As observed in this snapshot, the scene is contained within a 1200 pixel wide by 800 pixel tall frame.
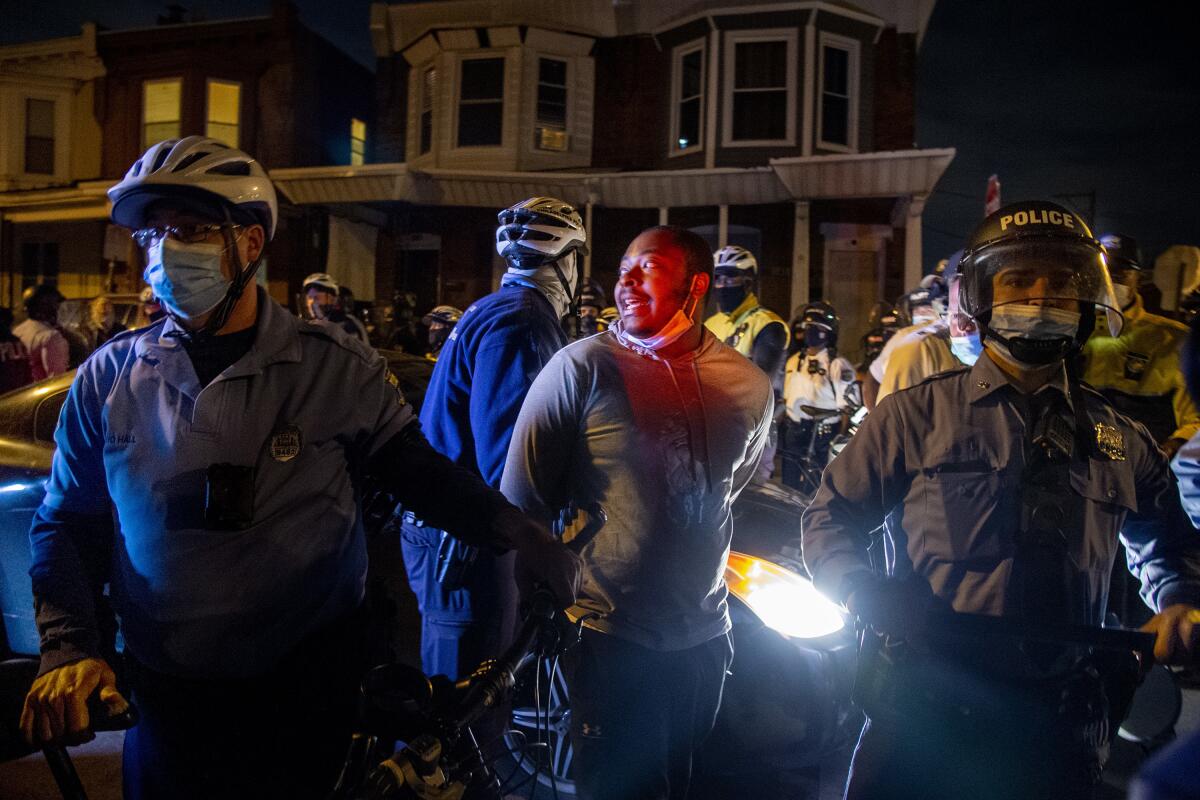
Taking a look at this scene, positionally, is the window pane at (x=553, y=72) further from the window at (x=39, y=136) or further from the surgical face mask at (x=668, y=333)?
the surgical face mask at (x=668, y=333)

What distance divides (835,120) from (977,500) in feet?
52.8

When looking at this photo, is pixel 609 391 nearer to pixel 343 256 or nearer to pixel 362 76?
pixel 343 256

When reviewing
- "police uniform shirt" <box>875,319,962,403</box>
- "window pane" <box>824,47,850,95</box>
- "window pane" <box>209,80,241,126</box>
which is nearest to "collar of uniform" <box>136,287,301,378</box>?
"police uniform shirt" <box>875,319,962,403</box>

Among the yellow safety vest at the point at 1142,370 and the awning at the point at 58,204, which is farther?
the awning at the point at 58,204

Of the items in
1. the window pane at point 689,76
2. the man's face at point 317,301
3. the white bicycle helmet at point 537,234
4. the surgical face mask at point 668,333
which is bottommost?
the surgical face mask at point 668,333

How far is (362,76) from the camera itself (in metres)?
23.5

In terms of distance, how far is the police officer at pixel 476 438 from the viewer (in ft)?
10.1

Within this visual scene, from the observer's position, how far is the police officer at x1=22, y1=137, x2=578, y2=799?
1.93m

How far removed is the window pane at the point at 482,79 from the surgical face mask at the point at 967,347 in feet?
53.4

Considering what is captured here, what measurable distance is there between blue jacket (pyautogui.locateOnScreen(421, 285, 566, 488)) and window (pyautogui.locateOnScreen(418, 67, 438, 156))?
16828mm

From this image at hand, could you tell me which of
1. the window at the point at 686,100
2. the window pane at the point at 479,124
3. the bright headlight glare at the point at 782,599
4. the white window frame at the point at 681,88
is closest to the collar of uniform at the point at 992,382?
the bright headlight glare at the point at 782,599

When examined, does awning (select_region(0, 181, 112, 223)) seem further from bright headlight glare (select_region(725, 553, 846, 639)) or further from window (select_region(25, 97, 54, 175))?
bright headlight glare (select_region(725, 553, 846, 639))

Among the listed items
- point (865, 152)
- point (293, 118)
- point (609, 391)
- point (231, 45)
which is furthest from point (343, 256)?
point (609, 391)

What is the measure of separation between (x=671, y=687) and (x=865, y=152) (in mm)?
16140
